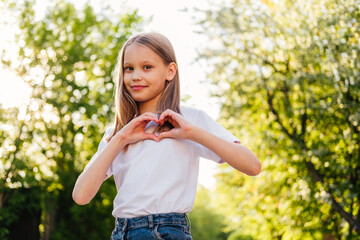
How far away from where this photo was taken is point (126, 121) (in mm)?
2002

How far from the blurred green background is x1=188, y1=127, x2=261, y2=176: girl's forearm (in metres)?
5.66

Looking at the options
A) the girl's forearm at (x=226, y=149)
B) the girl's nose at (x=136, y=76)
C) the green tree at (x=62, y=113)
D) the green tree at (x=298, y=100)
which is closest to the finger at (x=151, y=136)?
the girl's forearm at (x=226, y=149)

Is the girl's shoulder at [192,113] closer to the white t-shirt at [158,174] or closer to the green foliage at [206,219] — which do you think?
the white t-shirt at [158,174]

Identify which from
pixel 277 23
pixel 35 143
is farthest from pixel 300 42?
pixel 35 143

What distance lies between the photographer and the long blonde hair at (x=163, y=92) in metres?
1.93

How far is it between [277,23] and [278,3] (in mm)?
763

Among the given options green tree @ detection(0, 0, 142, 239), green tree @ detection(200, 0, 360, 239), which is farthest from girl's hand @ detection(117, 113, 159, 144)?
green tree @ detection(0, 0, 142, 239)

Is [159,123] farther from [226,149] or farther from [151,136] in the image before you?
[226,149]

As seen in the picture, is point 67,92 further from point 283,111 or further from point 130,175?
point 130,175

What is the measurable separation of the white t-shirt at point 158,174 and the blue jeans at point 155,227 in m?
0.02

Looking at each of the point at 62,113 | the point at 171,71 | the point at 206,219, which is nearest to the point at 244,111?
the point at 62,113

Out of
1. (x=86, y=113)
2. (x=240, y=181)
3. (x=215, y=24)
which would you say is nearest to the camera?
(x=215, y=24)

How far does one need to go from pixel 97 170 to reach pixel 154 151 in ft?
0.89

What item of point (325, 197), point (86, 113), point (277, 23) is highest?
point (277, 23)
